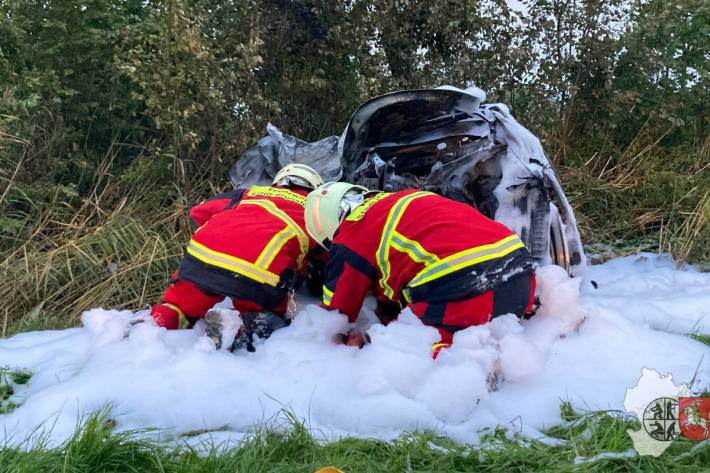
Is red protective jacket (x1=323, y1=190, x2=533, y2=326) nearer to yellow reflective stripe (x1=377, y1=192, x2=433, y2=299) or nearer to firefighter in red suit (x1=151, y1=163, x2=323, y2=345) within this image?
yellow reflective stripe (x1=377, y1=192, x2=433, y2=299)

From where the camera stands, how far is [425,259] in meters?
2.61

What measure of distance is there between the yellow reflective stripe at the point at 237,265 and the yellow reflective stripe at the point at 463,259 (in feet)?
2.68

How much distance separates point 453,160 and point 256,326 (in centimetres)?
158

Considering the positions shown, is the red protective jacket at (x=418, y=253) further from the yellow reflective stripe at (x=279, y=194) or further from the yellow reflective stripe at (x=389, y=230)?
the yellow reflective stripe at (x=279, y=194)

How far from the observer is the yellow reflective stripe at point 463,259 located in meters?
2.52

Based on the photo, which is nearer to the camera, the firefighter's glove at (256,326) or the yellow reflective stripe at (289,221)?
the firefighter's glove at (256,326)

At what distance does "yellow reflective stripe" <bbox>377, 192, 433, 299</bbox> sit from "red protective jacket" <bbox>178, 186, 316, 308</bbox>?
56 cm

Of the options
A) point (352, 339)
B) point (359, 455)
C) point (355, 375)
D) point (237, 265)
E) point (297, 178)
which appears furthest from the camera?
point (297, 178)

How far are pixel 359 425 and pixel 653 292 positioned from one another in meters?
2.36

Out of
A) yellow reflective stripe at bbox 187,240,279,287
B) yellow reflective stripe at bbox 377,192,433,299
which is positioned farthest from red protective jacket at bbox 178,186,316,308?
yellow reflective stripe at bbox 377,192,433,299

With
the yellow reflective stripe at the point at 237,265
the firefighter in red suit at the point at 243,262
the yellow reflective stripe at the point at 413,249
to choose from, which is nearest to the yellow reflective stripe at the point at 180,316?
the firefighter in red suit at the point at 243,262

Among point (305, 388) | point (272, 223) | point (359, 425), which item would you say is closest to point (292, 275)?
point (272, 223)

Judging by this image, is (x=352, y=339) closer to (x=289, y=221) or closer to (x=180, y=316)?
(x=289, y=221)

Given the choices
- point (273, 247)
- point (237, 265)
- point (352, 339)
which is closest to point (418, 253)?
point (352, 339)
